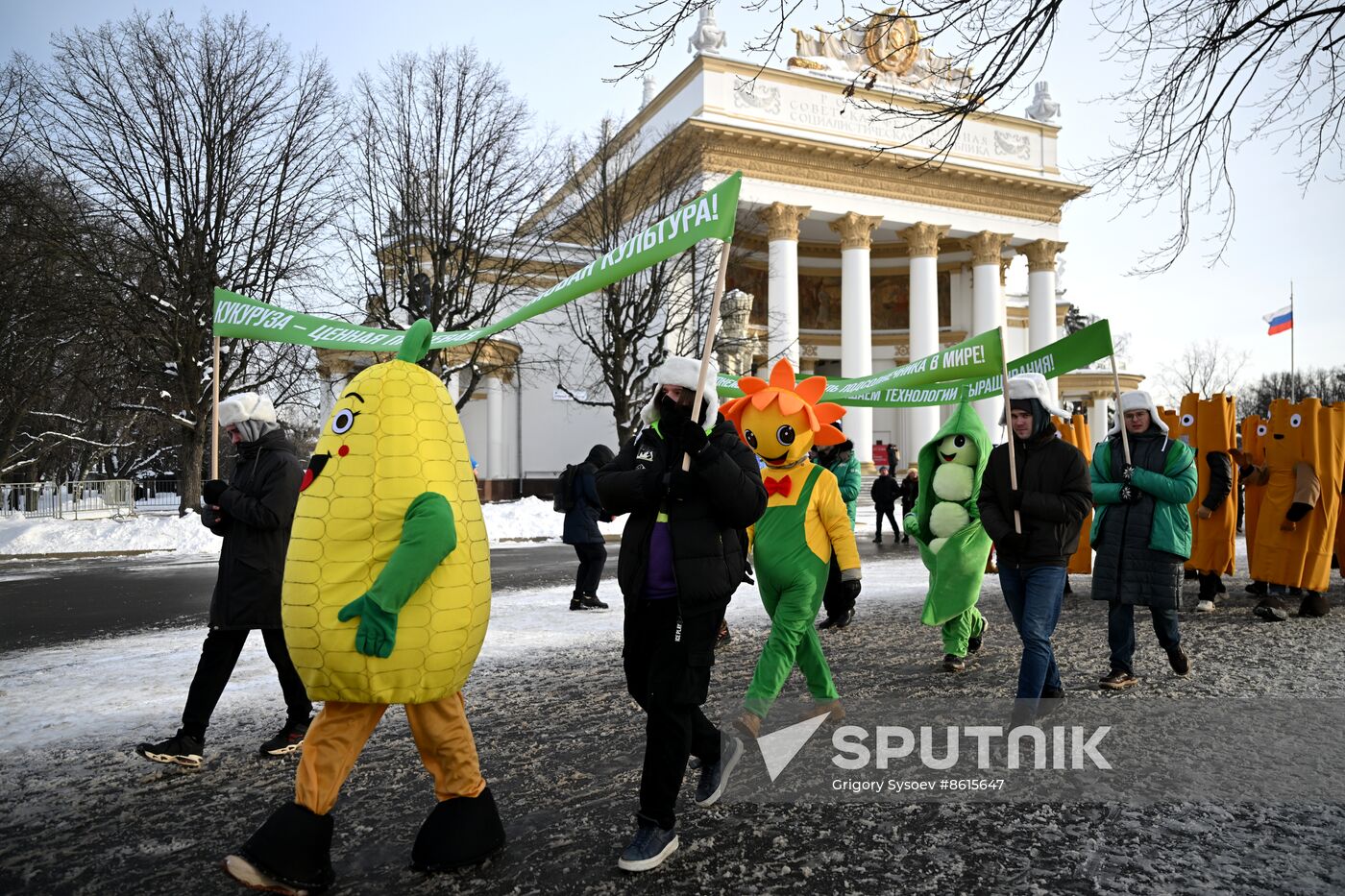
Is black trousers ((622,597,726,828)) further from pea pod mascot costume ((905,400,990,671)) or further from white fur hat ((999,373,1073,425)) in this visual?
pea pod mascot costume ((905,400,990,671))

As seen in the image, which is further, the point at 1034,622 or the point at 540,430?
the point at 540,430

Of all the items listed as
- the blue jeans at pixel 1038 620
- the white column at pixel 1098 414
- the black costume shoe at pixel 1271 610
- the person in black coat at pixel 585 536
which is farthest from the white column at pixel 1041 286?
the blue jeans at pixel 1038 620

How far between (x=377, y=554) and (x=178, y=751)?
88.8 inches

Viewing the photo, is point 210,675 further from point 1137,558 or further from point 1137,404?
point 1137,404

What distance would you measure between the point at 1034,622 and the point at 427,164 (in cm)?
2114

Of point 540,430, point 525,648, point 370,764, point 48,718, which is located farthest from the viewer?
point 540,430

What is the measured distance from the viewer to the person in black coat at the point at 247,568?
4.75 metres

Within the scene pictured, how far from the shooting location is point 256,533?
4.89 metres

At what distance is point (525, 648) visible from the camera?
7.81 m

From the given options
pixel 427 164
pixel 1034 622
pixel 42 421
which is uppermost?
pixel 427 164

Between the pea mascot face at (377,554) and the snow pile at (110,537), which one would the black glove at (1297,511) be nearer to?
the pea mascot face at (377,554)

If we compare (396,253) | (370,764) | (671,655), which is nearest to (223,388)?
(396,253)

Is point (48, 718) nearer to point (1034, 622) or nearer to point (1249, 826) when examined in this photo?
point (1034, 622)

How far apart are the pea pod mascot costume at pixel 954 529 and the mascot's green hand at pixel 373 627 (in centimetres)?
425
